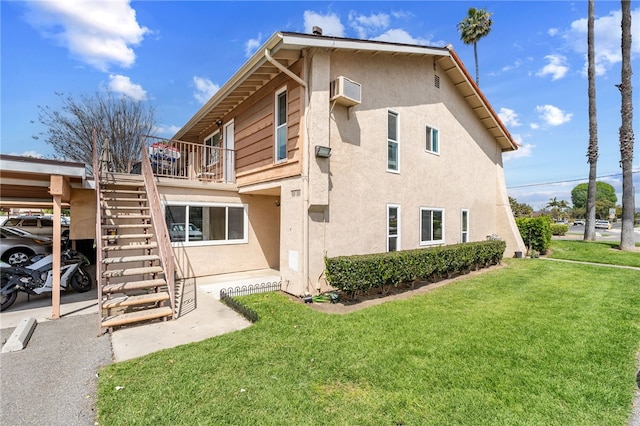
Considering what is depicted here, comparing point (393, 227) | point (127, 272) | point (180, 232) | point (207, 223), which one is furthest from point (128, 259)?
point (393, 227)

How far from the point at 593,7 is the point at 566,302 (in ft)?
58.7

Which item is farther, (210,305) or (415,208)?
(415,208)

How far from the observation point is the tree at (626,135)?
13219 mm

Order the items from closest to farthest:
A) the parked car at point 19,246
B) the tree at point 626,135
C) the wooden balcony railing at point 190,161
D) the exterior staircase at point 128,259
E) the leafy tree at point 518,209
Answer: the exterior staircase at point 128,259 → the wooden balcony railing at point 190,161 → the parked car at point 19,246 → the tree at point 626,135 → the leafy tree at point 518,209

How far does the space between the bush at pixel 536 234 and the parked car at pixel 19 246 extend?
19.9 metres

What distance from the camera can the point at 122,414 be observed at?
2826mm

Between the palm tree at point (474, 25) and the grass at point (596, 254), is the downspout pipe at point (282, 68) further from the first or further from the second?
the palm tree at point (474, 25)

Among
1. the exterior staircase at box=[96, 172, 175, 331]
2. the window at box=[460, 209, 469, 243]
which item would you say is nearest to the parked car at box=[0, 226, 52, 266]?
the exterior staircase at box=[96, 172, 175, 331]

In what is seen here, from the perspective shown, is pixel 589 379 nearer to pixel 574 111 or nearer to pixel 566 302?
pixel 566 302

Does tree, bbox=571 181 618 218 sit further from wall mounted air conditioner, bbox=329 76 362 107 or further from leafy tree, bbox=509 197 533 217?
wall mounted air conditioner, bbox=329 76 362 107

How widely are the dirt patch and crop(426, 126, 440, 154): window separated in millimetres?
4444

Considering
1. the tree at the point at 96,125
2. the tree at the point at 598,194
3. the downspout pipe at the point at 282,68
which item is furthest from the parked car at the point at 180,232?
the tree at the point at 598,194

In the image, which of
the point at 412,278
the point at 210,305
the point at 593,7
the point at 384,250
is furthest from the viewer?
the point at 593,7

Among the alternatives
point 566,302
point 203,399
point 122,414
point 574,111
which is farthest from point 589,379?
point 574,111
